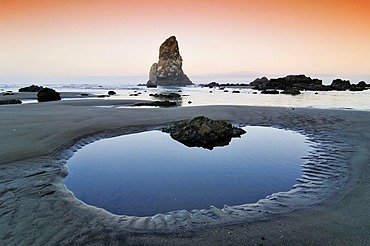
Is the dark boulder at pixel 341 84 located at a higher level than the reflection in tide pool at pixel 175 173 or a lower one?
higher

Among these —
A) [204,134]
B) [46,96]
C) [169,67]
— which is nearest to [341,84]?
[46,96]

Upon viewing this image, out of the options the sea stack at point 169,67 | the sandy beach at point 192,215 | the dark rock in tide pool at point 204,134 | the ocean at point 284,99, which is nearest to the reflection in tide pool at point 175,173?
the sandy beach at point 192,215

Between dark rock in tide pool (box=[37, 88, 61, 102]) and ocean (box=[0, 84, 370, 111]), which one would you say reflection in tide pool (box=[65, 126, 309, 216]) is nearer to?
ocean (box=[0, 84, 370, 111])

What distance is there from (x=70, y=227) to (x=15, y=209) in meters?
1.37

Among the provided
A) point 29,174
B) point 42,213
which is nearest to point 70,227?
point 42,213

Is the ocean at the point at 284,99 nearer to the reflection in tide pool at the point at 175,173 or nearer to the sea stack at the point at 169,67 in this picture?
the reflection in tide pool at the point at 175,173

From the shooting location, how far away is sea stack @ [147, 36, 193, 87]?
174 metres

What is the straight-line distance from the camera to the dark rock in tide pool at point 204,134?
11.3 meters

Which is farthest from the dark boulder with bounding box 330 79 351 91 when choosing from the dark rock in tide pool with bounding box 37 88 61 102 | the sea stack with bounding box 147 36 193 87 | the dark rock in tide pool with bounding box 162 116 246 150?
the sea stack with bounding box 147 36 193 87

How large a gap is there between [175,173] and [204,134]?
4305 mm

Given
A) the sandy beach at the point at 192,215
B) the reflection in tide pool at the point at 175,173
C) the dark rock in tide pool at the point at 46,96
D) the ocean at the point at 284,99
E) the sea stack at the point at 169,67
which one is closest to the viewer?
the sandy beach at the point at 192,215

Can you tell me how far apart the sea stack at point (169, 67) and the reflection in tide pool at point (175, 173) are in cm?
16567

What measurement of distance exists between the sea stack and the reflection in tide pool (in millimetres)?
165674

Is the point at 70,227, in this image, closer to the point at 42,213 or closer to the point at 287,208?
the point at 42,213
